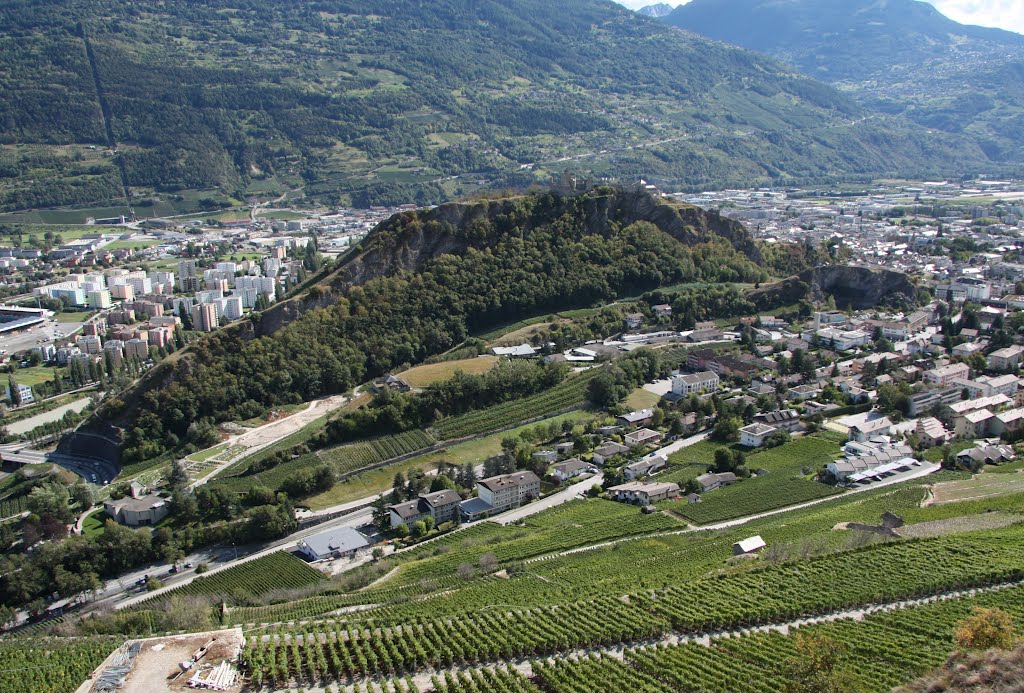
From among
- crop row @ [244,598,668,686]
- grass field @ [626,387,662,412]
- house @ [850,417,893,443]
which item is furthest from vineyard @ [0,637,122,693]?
house @ [850,417,893,443]

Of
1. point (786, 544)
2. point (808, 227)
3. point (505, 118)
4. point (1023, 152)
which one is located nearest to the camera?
point (786, 544)

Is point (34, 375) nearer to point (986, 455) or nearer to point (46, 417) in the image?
point (46, 417)

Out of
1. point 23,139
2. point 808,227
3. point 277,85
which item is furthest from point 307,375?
point 277,85

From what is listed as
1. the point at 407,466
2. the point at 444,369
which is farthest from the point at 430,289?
the point at 407,466

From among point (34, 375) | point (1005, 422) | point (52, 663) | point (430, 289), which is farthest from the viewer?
point (34, 375)

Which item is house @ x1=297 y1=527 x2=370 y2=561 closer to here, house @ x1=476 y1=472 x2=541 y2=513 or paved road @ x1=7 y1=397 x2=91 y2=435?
house @ x1=476 y1=472 x2=541 y2=513

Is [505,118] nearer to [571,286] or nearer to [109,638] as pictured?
[571,286]
